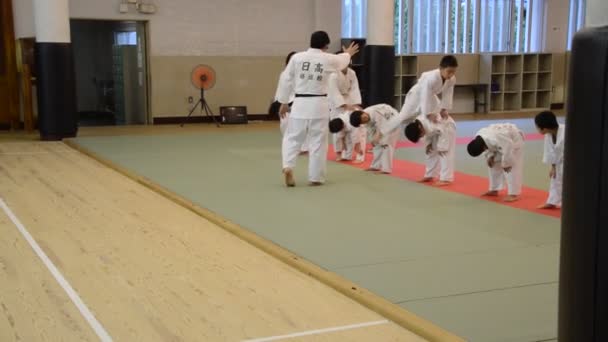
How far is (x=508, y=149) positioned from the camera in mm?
5992

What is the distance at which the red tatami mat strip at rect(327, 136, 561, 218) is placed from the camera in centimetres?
600

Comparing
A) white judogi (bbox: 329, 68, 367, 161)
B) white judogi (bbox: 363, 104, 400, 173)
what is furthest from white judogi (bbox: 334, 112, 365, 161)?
white judogi (bbox: 363, 104, 400, 173)

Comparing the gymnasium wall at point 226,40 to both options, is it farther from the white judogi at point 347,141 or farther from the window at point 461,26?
the white judogi at point 347,141

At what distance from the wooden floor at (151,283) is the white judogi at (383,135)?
2.58 m

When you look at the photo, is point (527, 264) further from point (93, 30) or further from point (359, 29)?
point (93, 30)

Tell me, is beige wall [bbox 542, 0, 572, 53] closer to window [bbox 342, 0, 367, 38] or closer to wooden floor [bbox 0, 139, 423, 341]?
window [bbox 342, 0, 367, 38]

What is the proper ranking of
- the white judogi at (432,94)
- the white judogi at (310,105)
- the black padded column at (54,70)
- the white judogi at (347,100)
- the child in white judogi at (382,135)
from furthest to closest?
1. the black padded column at (54,70)
2. the white judogi at (347,100)
3. the child in white judogi at (382,135)
4. the white judogi at (432,94)
5. the white judogi at (310,105)

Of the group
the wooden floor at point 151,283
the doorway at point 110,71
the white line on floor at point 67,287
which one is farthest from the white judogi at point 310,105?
the doorway at point 110,71

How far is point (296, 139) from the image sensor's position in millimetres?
6977

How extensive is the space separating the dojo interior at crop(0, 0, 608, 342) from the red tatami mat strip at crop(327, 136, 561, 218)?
30mm

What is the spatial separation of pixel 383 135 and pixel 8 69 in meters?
8.35

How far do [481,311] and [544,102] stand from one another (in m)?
15.7

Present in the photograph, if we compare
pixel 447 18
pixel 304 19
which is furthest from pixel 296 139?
pixel 447 18

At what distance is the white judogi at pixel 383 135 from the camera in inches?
303
